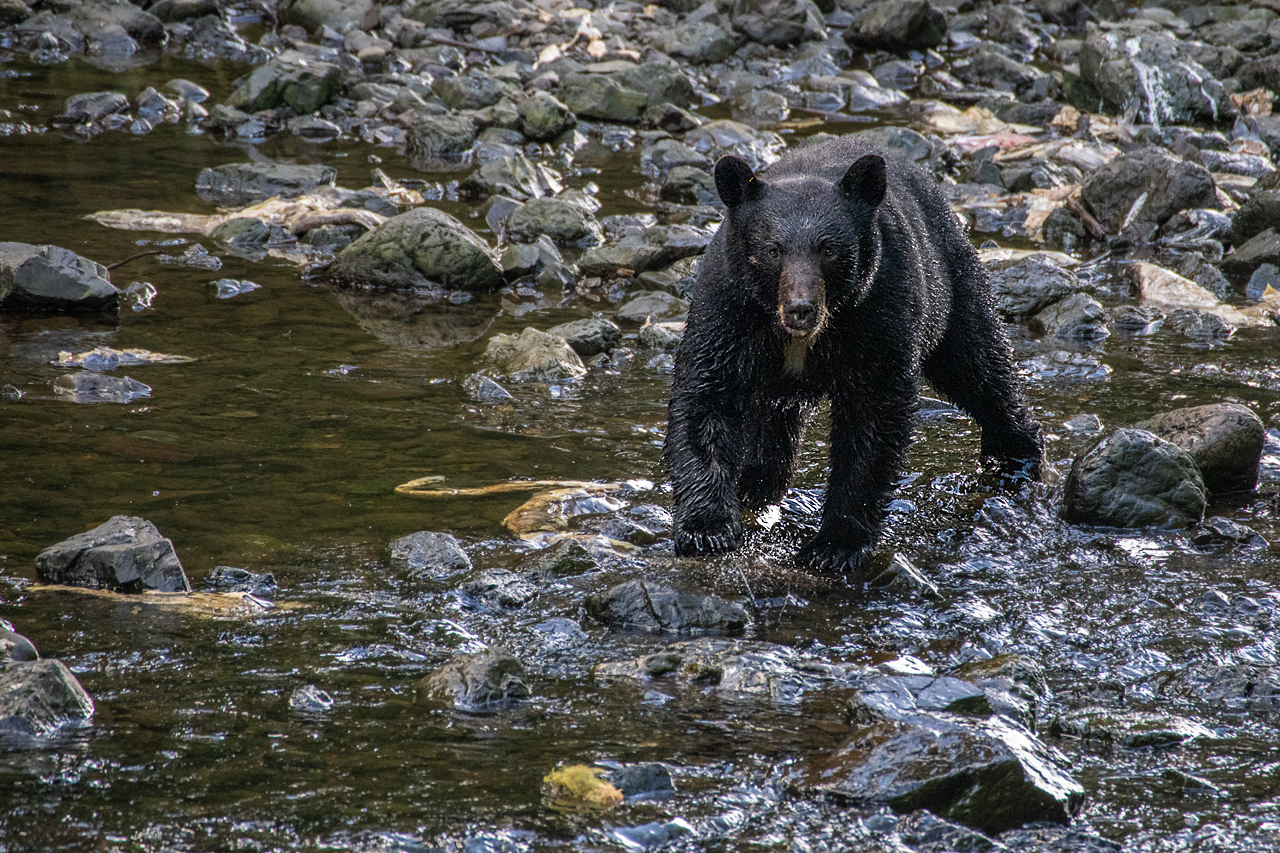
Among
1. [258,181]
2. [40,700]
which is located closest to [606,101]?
[258,181]

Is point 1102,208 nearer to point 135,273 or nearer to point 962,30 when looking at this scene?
point 135,273

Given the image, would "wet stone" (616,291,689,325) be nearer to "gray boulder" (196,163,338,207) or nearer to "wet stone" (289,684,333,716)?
"gray boulder" (196,163,338,207)

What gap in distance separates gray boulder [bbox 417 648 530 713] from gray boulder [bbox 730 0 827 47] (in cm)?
1927

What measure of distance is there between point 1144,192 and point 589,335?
23.4 feet

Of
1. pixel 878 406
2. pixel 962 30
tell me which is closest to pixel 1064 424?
pixel 878 406

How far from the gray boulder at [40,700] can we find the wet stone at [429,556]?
167 cm

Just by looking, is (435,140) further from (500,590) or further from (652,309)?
(500,590)

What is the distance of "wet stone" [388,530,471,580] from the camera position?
5664mm

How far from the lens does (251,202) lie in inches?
498

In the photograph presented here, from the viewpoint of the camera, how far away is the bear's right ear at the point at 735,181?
5633 mm

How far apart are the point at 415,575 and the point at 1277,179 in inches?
410

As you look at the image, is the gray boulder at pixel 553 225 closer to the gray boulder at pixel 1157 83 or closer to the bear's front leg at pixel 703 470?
the bear's front leg at pixel 703 470

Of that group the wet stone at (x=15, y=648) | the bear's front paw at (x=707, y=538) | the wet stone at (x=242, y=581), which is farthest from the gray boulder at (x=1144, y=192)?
the wet stone at (x=15, y=648)

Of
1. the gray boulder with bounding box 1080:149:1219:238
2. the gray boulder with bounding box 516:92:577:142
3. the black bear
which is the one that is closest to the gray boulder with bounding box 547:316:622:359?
the black bear
